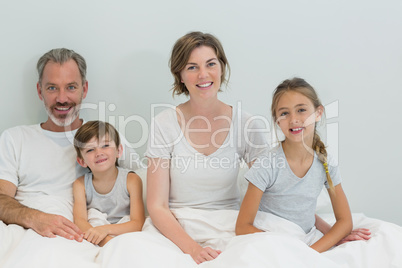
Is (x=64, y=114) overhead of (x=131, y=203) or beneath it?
overhead

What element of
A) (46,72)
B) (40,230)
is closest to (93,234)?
(40,230)

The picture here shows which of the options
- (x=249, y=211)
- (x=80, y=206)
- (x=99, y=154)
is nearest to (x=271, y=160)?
(x=249, y=211)

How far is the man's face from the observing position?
6.66ft

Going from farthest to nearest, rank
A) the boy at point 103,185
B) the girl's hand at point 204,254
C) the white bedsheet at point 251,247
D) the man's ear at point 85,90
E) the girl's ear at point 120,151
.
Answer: the man's ear at point 85,90
the girl's ear at point 120,151
the boy at point 103,185
the girl's hand at point 204,254
the white bedsheet at point 251,247

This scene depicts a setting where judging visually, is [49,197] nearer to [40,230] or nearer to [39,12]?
[40,230]

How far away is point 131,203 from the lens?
6.10 ft

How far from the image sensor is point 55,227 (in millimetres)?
1602

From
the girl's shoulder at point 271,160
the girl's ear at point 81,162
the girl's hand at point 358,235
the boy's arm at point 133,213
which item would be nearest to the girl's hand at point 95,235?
the boy's arm at point 133,213

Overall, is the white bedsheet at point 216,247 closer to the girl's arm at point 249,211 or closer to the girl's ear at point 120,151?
the girl's arm at point 249,211

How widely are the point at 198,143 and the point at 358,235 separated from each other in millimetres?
731

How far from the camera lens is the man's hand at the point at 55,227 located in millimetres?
1592

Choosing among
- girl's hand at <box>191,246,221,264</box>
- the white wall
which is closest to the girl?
girl's hand at <box>191,246,221,264</box>

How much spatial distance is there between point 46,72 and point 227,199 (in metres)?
1.07

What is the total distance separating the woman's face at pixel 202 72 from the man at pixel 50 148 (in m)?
0.57
